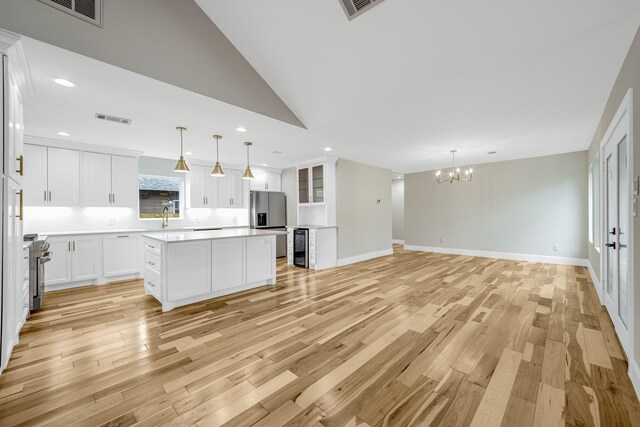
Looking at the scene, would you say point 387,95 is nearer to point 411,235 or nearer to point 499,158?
point 499,158

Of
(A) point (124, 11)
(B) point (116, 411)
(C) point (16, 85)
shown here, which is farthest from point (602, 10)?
(C) point (16, 85)


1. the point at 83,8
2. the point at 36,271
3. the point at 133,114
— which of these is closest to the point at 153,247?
the point at 36,271

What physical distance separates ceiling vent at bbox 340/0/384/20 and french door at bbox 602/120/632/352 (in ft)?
8.13

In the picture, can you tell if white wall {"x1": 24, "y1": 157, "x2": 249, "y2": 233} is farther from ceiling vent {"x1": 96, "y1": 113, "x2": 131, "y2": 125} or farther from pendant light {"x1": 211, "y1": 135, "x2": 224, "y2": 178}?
ceiling vent {"x1": 96, "y1": 113, "x2": 131, "y2": 125}

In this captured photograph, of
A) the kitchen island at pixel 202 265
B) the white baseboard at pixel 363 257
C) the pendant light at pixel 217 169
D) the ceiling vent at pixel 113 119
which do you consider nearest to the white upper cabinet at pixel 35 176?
the ceiling vent at pixel 113 119

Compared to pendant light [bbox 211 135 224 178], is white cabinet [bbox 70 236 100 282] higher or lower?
lower

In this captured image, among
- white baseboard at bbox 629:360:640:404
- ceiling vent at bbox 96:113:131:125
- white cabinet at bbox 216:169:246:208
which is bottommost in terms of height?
white baseboard at bbox 629:360:640:404

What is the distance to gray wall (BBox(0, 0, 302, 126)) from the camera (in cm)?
193

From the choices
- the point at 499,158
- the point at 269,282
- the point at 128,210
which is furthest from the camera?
the point at 499,158

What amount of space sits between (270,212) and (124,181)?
3248mm

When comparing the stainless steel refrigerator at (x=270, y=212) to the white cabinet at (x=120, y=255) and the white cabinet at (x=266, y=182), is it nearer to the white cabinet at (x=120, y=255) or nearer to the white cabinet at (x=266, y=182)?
the white cabinet at (x=266, y=182)

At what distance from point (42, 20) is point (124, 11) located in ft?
1.91

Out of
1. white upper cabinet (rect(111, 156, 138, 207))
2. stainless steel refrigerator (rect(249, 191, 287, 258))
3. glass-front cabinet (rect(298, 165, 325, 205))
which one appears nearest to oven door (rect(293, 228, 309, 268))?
glass-front cabinet (rect(298, 165, 325, 205))

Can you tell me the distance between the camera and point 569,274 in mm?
4984
